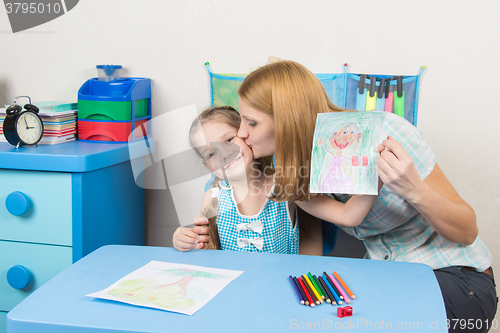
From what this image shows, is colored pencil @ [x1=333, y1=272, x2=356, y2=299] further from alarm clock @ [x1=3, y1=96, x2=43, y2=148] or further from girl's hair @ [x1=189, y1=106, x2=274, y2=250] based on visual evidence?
alarm clock @ [x1=3, y1=96, x2=43, y2=148]

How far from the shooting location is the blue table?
65cm

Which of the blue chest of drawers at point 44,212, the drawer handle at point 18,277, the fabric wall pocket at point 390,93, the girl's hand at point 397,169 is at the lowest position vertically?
the drawer handle at point 18,277

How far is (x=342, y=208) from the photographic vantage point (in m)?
1.09

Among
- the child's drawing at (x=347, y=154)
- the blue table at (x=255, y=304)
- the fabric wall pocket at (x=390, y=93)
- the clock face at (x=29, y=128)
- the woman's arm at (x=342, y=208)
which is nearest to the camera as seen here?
the blue table at (x=255, y=304)

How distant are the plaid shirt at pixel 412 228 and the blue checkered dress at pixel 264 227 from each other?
0.18 m

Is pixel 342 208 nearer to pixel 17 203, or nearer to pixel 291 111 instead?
pixel 291 111

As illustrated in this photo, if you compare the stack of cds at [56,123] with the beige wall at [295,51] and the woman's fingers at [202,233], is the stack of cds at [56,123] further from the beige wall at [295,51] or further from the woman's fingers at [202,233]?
the woman's fingers at [202,233]

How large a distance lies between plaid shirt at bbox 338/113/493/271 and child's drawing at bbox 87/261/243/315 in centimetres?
50

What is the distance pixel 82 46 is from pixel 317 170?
1.41 metres

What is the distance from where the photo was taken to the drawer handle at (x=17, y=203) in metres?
1.39

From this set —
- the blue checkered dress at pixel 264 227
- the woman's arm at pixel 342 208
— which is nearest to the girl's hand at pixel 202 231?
the blue checkered dress at pixel 264 227

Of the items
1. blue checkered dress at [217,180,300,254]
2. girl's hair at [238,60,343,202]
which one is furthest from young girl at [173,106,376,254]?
girl's hair at [238,60,343,202]

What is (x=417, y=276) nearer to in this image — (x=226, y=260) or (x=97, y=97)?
(x=226, y=260)

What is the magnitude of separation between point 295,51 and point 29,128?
105 cm
